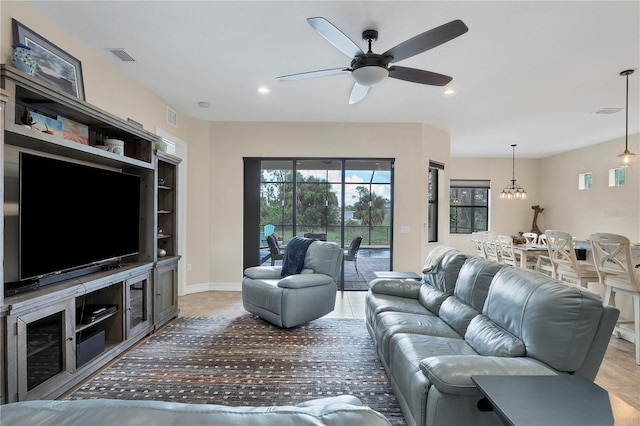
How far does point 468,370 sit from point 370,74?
2.15m

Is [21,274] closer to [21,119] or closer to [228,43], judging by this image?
[21,119]

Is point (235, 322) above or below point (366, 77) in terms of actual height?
below

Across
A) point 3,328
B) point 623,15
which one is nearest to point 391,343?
point 3,328

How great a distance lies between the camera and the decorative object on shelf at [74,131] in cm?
243

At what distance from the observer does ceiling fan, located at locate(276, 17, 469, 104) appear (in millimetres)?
1921

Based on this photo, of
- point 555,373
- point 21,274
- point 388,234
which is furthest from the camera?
point 388,234

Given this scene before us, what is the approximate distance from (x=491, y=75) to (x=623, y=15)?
44.1 inches

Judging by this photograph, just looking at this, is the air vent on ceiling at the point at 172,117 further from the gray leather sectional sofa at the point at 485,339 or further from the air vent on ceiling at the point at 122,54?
the gray leather sectional sofa at the point at 485,339

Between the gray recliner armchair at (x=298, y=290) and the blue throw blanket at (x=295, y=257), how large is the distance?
0.17 feet

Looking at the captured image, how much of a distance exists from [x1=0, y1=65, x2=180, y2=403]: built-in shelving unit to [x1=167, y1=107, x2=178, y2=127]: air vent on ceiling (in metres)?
1.07

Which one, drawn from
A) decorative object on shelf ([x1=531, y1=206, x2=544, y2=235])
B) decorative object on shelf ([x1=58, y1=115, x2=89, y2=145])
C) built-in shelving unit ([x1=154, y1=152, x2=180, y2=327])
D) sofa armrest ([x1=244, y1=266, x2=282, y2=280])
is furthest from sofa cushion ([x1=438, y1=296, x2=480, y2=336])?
decorative object on shelf ([x1=531, y1=206, x2=544, y2=235])

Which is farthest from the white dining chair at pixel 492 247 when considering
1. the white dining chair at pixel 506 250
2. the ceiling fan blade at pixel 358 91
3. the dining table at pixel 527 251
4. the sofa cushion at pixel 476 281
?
the ceiling fan blade at pixel 358 91

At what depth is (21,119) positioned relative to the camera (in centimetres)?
204

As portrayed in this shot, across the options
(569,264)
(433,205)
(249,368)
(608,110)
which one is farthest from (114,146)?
(608,110)
